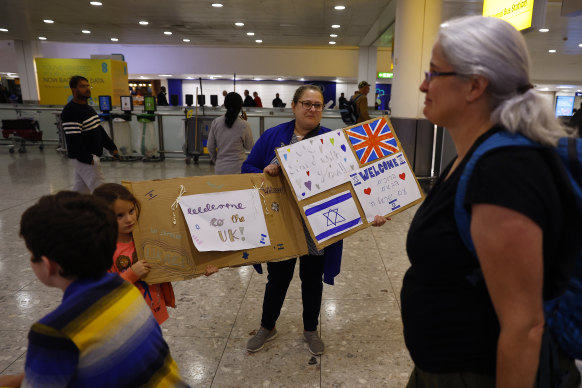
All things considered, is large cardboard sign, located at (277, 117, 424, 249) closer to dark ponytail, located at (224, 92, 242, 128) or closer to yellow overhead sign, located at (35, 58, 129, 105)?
dark ponytail, located at (224, 92, 242, 128)

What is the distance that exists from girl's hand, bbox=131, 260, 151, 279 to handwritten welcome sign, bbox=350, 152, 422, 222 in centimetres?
108

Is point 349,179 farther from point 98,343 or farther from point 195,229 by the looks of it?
point 98,343

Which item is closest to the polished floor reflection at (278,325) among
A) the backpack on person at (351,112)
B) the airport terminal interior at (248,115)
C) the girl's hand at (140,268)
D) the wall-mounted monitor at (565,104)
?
the airport terminal interior at (248,115)

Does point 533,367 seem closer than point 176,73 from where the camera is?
Yes

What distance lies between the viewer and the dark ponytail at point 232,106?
13.8ft

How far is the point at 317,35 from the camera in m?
15.1

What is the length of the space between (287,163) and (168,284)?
0.85 metres

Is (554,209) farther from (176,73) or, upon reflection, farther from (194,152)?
(176,73)

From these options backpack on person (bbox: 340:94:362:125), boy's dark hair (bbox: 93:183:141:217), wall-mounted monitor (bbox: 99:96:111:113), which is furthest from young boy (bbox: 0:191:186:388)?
wall-mounted monitor (bbox: 99:96:111:113)

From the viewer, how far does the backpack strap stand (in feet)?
2.72

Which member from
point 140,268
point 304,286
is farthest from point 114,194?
point 304,286

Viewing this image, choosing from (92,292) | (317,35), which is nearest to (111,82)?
(317,35)

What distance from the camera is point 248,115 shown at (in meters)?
10.7

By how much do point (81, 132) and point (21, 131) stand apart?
360 inches
